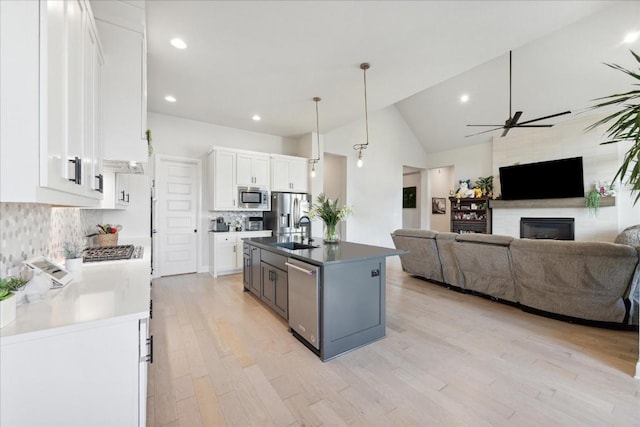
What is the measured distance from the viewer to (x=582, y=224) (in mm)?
5617

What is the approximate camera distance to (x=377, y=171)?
743cm

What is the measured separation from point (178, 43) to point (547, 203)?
766 cm

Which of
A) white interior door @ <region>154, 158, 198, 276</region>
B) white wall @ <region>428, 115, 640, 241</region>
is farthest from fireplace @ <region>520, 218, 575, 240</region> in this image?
white interior door @ <region>154, 158, 198, 276</region>

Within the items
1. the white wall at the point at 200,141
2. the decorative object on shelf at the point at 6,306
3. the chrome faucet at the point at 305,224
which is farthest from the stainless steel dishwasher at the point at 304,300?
the white wall at the point at 200,141

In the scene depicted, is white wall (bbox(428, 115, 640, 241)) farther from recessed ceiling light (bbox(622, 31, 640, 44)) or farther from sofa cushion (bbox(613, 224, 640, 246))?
recessed ceiling light (bbox(622, 31, 640, 44))

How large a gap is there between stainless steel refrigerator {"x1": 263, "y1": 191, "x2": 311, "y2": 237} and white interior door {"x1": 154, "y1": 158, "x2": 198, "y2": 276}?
5.00 ft

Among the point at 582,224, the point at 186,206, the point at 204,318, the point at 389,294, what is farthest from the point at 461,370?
the point at 582,224

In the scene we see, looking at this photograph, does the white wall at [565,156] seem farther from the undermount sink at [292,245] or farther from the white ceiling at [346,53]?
the undermount sink at [292,245]

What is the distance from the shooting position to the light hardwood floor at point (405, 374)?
1.68 m

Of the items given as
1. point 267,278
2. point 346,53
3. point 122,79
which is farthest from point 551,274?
point 122,79

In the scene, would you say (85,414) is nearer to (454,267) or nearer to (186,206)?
(454,267)

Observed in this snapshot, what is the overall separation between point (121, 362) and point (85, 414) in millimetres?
182

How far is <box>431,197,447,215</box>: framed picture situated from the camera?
29.4 ft

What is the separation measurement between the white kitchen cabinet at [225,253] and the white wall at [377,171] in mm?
2849
